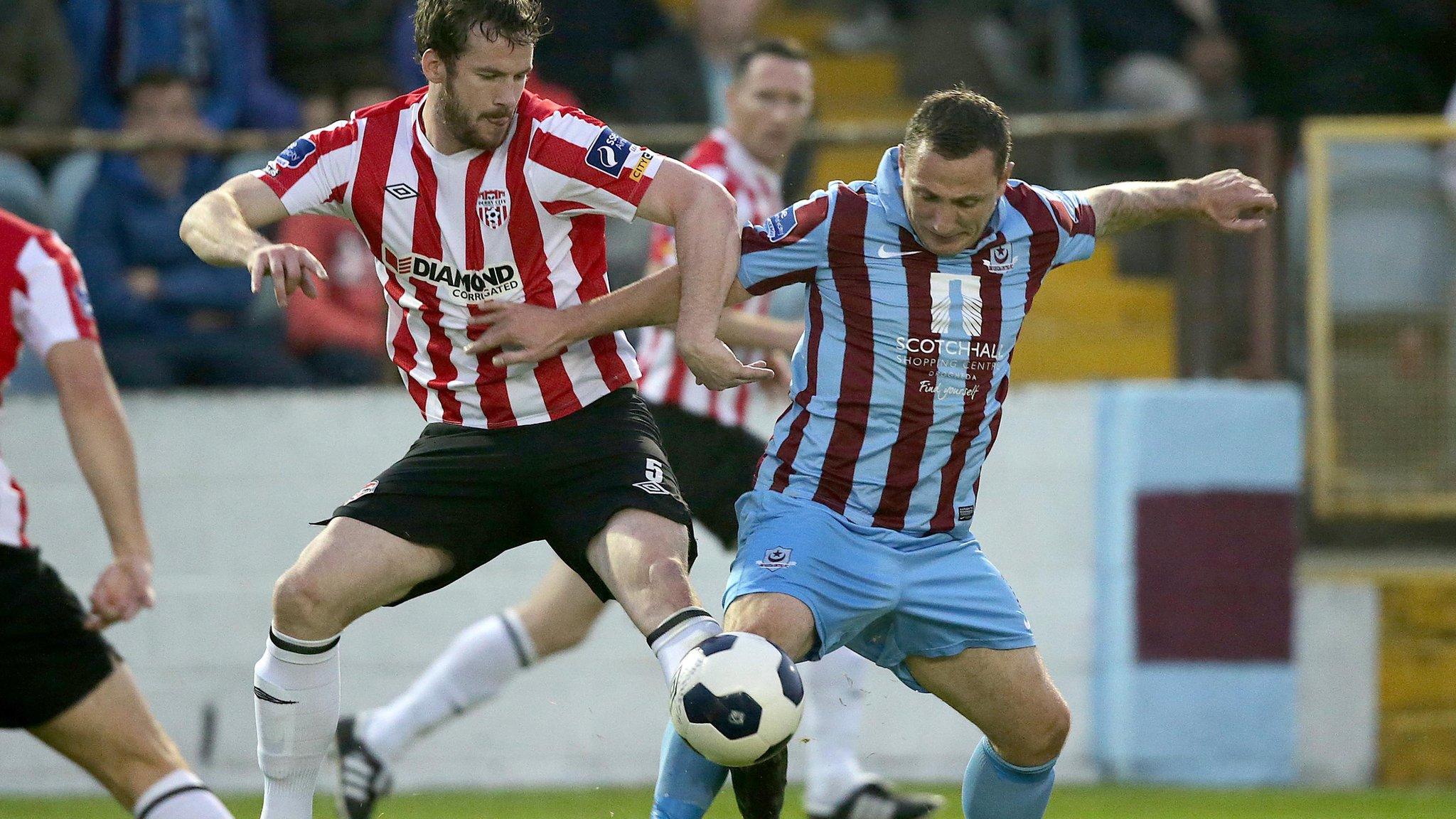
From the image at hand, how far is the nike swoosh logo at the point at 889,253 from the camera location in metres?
4.43

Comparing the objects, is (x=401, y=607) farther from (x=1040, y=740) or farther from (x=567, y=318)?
(x=1040, y=740)

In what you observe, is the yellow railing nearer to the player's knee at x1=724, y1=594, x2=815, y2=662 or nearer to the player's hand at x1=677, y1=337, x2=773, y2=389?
the player's knee at x1=724, y1=594, x2=815, y2=662

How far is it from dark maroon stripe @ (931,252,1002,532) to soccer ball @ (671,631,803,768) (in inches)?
28.3

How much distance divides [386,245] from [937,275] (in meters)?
1.32

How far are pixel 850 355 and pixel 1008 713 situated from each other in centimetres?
93

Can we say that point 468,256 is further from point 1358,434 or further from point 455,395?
point 1358,434

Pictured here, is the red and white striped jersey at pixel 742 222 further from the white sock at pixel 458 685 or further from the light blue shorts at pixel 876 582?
the light blue shorts at pixel 876 582

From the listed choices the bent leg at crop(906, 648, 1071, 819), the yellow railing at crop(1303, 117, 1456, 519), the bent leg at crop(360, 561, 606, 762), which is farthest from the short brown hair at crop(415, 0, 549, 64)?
the yellow railing at crop(1303, 117, 1456, 519)

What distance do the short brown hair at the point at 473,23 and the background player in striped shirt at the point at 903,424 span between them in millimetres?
616

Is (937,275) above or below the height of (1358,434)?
above

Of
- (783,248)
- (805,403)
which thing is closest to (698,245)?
(783,248)

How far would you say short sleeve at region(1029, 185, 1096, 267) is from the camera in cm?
455

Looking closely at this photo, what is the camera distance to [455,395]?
14.7ft

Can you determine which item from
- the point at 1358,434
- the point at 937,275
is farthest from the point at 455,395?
the point at 1358,434
